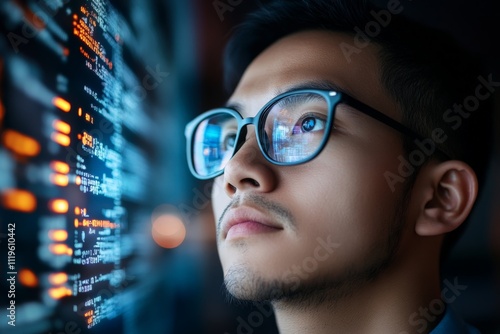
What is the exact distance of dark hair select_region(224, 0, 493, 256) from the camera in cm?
101

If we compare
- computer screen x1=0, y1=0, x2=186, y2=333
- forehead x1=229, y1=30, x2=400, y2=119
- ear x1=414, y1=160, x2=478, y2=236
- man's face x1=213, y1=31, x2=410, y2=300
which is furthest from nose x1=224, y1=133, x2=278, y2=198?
ear x1=414, y1=160, x2=478, y2=236

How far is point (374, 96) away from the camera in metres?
0.99

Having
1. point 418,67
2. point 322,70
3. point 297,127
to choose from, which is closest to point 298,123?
point 297,127

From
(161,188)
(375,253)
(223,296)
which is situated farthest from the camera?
(223,296)

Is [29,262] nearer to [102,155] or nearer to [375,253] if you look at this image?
[102,155]

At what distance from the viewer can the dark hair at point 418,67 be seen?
1011 mm

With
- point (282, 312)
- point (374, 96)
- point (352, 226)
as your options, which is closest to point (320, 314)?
point (282, 312)

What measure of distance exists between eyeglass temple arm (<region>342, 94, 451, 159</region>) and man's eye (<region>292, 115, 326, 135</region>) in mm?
68

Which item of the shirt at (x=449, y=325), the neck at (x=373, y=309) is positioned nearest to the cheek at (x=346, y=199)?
the neck at (x=373, y=309)

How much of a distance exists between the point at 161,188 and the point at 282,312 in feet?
2.00

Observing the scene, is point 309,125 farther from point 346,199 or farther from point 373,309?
point 373,309

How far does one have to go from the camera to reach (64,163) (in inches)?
26.2

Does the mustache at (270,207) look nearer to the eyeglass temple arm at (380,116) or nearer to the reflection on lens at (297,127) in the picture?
the reflection on lens at (297,127)

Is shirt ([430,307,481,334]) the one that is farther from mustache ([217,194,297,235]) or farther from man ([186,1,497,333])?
mustache ([217,194,297,235])
